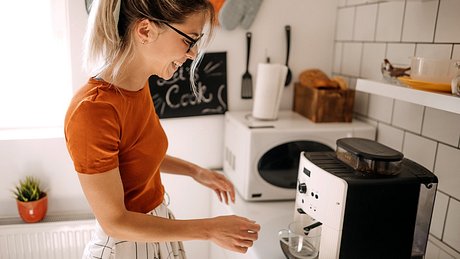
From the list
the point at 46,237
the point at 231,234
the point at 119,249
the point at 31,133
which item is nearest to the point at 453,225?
the point at 231,234

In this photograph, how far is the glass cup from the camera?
40.4 inches

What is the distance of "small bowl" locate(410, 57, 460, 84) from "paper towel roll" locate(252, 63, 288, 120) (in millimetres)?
594

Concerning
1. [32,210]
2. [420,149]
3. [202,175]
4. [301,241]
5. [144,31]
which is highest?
[144,31]

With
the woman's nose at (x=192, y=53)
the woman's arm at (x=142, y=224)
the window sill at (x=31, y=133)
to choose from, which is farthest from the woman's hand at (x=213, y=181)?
the window sill at (x=31, y=133)

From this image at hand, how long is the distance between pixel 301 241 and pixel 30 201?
41.6 inches

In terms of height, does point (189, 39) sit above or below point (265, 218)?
above

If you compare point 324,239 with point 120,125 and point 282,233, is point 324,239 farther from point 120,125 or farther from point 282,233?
point 120,125

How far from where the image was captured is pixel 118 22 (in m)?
0.82

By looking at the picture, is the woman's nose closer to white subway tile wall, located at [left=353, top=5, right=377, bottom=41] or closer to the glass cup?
the glass cup

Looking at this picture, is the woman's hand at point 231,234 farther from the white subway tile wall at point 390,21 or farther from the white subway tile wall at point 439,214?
the white subway tile wall at point 390,21

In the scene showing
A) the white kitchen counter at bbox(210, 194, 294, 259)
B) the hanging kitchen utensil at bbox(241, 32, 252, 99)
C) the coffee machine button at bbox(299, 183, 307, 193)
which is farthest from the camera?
the hanging kitchen utensil at bbox(241, 32, 252, 99)

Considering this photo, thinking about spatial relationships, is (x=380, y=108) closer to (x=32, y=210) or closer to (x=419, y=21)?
(x=419, y=21)

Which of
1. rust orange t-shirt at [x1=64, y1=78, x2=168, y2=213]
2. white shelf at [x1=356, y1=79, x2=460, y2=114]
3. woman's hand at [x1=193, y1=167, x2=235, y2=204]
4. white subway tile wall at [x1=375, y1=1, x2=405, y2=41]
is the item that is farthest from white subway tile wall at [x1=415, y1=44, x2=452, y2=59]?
rust orange t-shirt at [x1=64, y1=78, x2=168, y2=213]

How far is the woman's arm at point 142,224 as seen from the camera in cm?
79
